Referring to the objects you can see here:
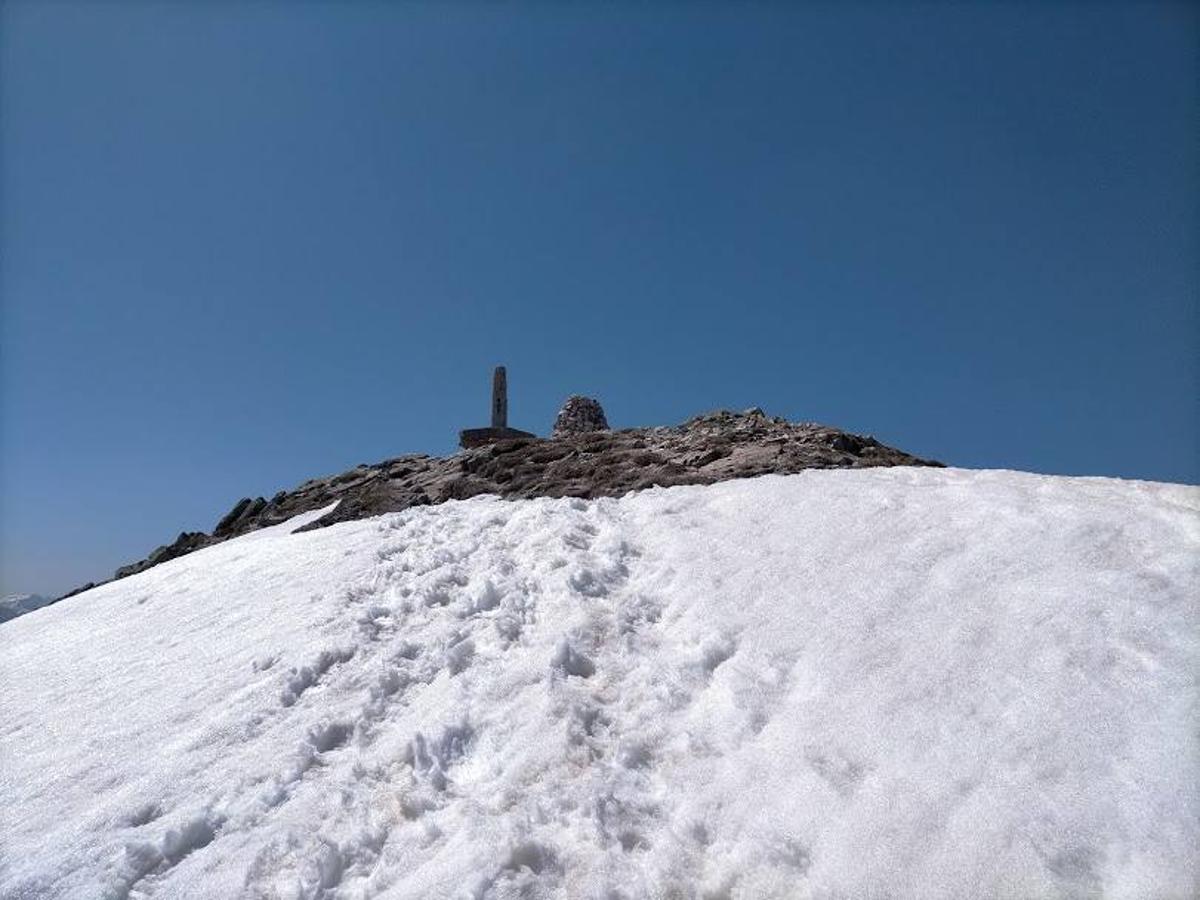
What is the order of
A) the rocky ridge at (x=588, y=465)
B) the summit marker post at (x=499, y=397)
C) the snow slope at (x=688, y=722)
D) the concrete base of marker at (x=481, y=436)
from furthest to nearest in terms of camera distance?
the summit marker post at (x=499, y=397)
the concrete base of marker at (x=481, y=436)
the rocky ridge at (x=588, y=465)
the snow slope at (x=688, y=722)

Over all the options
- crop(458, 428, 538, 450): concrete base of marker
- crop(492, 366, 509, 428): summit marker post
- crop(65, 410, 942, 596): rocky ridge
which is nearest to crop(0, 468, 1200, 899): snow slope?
crop(65, 410, 942, 596): rocky ridge

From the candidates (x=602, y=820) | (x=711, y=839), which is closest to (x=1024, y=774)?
(x=711, y=839)

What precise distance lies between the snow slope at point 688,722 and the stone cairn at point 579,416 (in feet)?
38.1

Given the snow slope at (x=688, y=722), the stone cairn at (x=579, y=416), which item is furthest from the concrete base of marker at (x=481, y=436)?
the snow slope at (x=688, y=722)

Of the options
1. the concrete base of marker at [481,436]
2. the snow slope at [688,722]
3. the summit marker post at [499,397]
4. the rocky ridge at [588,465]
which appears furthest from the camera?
the summit marker post at [499,397]

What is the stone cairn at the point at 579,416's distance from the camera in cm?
1984

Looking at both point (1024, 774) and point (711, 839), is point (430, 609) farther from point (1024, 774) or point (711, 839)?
point (1024, 774)

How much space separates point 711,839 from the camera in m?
4.05

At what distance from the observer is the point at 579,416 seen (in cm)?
2005

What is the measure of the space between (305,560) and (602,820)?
22.4 ft

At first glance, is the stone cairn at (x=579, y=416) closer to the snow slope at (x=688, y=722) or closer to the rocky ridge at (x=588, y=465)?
the rocky ridge at (x=588, y=465)

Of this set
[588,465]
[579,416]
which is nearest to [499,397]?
[579,416]

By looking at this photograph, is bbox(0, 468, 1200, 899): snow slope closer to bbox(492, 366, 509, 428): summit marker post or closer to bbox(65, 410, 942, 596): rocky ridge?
bbox(65, 410, 942, 596): rocky ridge

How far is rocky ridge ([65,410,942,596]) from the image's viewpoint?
1025 centimetres
